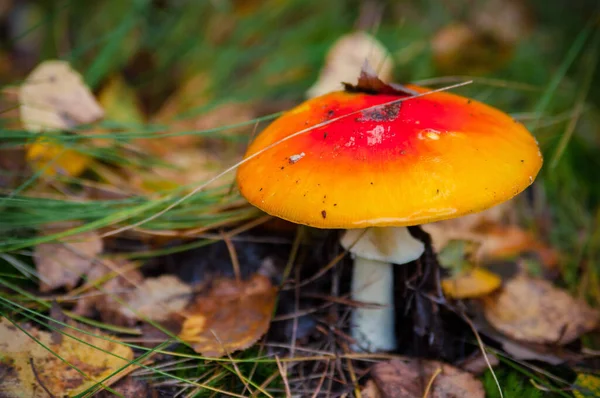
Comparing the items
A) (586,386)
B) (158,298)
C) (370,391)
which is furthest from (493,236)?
(158,298)

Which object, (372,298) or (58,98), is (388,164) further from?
(58,98)

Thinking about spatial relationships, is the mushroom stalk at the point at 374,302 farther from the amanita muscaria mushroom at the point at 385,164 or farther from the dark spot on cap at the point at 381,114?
the dark spot on cap at the point at 381,114

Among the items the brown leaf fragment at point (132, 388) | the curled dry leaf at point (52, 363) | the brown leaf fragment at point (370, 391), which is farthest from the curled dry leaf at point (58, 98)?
the brown leaf fragment at point (370, 391)

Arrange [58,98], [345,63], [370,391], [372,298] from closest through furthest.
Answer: [370,391]
[372,298]
[58,98]
[345,63]

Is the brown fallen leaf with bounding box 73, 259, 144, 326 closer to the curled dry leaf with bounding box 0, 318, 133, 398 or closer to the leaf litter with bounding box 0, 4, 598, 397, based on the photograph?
the leaf litter with bounding box 0, 4, 598, 397

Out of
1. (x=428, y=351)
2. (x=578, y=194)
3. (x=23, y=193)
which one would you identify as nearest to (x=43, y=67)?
(x=23, y=193)

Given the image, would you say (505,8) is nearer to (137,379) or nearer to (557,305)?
(557,305)
